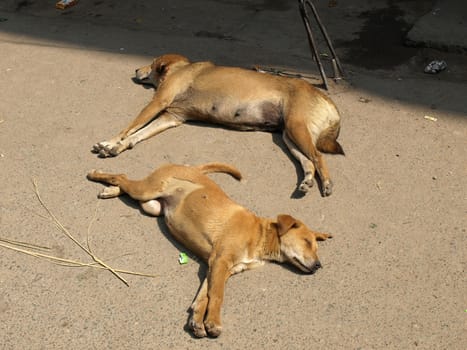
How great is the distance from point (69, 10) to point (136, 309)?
565 centimetres

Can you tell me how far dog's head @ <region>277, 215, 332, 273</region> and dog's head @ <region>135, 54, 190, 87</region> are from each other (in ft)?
7.96

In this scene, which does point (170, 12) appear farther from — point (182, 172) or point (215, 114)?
point (182, 172)

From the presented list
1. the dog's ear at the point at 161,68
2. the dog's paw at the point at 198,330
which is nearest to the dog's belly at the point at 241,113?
the dog's ear at the point at 161,68

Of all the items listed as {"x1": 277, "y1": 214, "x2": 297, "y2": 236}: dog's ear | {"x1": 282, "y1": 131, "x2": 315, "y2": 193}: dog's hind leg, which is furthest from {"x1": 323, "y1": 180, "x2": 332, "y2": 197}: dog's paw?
{"x1": 277, "y1": 214, "x2": 297, "y2": 236}: dog's ear

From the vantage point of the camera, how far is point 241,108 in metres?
5.38

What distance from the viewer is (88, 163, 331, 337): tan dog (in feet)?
12.3

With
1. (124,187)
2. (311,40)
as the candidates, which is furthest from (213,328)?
(311,40)

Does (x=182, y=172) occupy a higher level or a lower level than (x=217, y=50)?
higher

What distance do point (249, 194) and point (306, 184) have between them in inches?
17.2

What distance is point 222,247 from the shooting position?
3846mm

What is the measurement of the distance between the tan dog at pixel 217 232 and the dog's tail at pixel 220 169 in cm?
32

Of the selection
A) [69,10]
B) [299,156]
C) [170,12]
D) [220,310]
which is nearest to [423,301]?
[220,310]

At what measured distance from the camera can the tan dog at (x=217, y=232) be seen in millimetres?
3750

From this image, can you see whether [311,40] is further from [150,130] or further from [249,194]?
[249,194]
